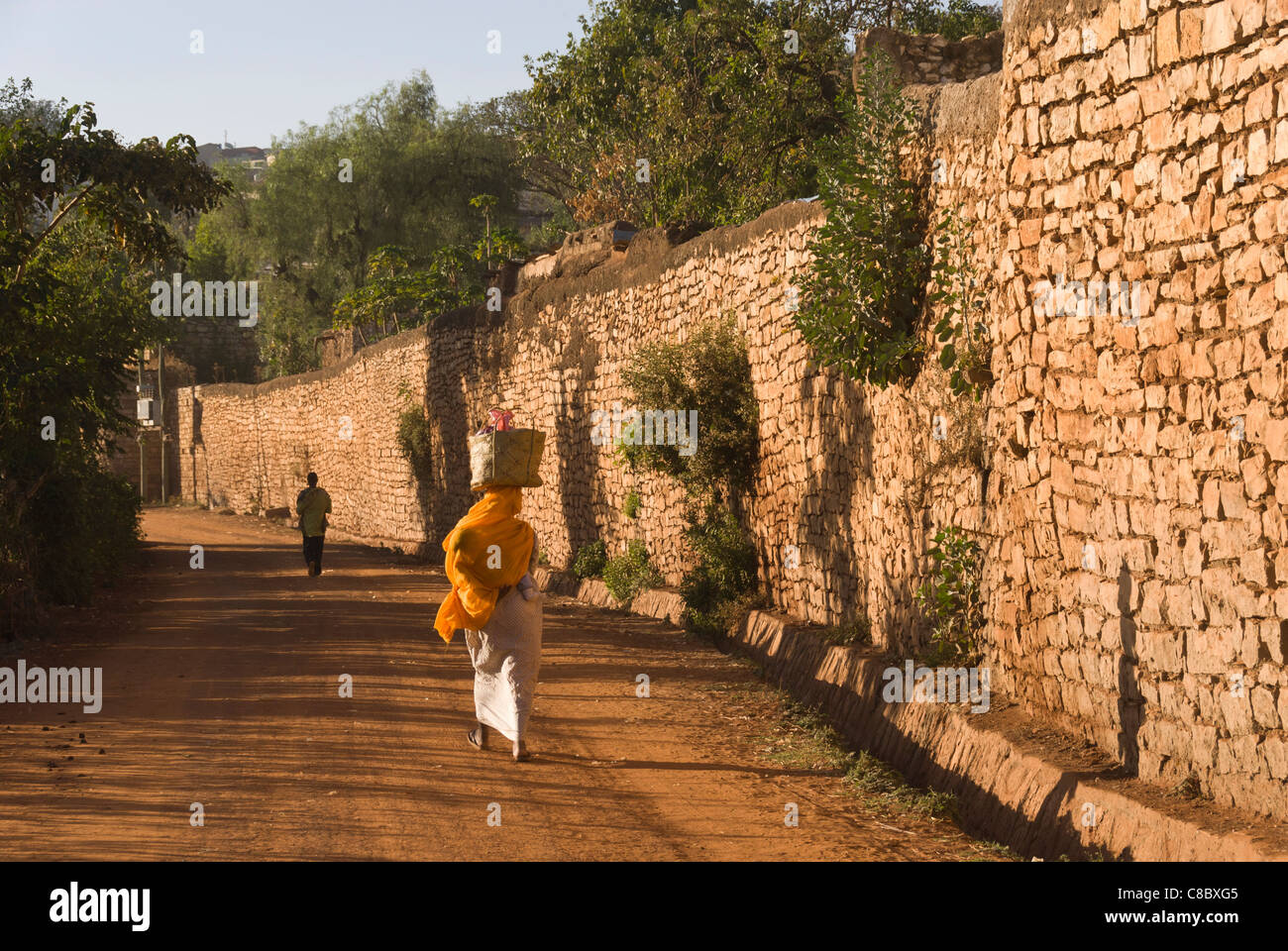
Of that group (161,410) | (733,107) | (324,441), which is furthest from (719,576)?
(161,410)

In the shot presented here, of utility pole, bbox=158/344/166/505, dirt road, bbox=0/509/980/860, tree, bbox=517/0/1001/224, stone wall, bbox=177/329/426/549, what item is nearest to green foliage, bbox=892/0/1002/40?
tree, bbox=517/0/1001/224

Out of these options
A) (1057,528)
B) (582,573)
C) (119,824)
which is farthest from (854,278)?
(582,573)

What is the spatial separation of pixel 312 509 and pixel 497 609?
1099 cm

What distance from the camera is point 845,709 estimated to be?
846 centimetres

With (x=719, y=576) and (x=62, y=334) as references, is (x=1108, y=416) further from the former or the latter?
(x=62, y=334)

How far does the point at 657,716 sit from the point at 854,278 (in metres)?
3.16

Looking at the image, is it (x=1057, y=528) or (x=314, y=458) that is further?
(x=314, y=458)

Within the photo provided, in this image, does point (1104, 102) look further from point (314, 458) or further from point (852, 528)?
point (314, 458)

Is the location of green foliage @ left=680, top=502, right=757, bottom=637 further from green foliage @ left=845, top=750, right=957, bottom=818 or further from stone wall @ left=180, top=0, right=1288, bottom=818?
green foliage @ left=845, top=750, right=957, bottom=818

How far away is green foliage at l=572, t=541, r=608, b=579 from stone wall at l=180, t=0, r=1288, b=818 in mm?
4926

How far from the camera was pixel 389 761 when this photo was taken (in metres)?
7.17

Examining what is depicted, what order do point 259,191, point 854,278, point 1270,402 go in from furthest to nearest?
point 259,191 → point 854,278 → point 1270,402

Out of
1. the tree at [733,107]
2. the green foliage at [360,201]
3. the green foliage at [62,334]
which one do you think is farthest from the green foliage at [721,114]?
the green foliage at [360,201]

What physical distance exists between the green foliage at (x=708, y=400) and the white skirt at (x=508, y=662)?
13.9 feet
